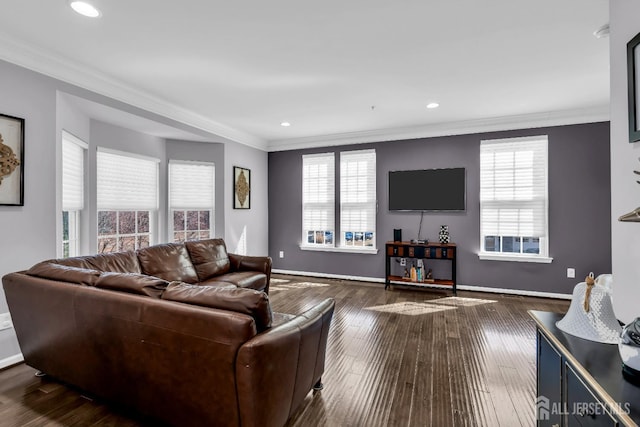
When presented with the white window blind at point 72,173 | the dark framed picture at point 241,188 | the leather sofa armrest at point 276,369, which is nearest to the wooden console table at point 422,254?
the dark framed picture at point 241,188

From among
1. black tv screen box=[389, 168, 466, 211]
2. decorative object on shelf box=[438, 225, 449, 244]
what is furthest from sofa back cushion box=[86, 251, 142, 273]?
decorative object on shelf box=[438, 225, 449, 244]

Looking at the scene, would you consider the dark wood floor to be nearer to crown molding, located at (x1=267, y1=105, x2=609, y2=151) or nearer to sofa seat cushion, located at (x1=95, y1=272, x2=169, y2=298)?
sofa seat cushion, located at (x1=95, y1=272, x2=169, y2=298)

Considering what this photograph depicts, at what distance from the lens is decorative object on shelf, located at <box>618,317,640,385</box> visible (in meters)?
0.96

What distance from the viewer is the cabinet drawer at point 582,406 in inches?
36.9

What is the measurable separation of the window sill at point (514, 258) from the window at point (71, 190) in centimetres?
544

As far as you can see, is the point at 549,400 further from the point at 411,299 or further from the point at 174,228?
the point at 174,228

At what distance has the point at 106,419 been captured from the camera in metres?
1.91

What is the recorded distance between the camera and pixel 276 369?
151cm

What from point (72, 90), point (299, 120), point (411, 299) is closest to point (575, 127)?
point (411, 299)

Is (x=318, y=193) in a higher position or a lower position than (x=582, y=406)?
higher

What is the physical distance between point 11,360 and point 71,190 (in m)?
1.70

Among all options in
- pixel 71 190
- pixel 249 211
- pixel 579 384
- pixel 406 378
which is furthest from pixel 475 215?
pixel 71 190

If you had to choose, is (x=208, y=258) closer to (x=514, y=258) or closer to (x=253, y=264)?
(x=253, y=264)

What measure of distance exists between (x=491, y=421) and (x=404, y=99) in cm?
332
